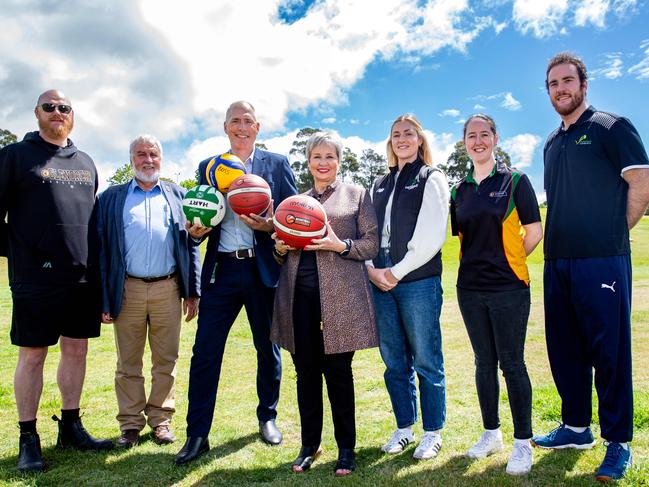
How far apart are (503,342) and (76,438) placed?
3639 mm

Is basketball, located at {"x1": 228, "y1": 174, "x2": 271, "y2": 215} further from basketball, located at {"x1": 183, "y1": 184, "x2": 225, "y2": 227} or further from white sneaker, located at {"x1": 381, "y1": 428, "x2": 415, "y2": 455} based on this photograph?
white sneaker, located at {"x1": 381, "y1": 428, "x2": 415, "y2": 455}

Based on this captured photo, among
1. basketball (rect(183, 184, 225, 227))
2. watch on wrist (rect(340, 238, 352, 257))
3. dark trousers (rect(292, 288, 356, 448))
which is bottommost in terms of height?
dark trousers (rect(292, 288, 356, 448))

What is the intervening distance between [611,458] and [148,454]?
353 cm

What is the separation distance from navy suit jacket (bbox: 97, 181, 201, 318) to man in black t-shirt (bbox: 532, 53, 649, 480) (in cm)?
308

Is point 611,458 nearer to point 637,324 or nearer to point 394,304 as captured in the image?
point 394,304

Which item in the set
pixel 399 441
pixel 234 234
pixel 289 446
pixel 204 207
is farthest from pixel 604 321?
pixel 204 207

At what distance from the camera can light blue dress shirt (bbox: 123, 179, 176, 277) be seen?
4520 millimetres

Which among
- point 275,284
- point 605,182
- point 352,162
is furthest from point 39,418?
point 352,162

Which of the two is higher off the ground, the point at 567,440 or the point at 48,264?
the point at 48,264

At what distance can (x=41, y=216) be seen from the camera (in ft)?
13.9

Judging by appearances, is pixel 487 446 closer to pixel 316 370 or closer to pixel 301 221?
pixel 316 370

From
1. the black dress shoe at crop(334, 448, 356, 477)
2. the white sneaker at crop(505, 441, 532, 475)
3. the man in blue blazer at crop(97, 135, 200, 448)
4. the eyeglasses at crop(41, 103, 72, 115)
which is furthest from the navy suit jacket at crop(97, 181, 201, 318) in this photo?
the white sneaker at crop(505, 441, 532, 475)

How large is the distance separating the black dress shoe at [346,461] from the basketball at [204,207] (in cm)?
204

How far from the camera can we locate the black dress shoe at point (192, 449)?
4074mm
